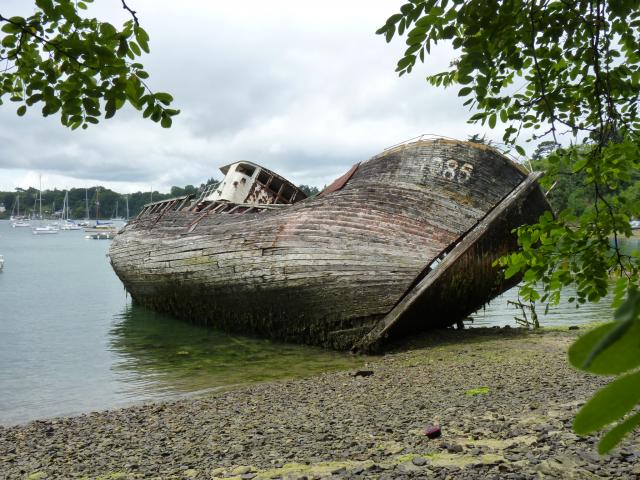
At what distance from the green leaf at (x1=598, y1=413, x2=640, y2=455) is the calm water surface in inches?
360

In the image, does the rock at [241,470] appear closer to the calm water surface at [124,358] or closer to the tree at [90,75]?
the tree at [90,75]

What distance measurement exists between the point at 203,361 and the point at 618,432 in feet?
38.7

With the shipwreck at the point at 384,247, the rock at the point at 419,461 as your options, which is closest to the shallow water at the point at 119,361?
the shipwreck at the point at 384,247

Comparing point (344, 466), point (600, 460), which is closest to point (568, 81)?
point (600, 460)

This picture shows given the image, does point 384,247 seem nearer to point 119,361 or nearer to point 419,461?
point 419,461

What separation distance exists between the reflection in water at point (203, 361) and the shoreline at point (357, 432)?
100 cm

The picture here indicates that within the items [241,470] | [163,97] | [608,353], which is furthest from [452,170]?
[608,353]

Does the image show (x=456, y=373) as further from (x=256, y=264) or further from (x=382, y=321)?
(x=256, y=264)

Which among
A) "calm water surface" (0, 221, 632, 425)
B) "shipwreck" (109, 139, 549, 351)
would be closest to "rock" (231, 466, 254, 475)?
"calm water surface" (0, 221, 632, 425)

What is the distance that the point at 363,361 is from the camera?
407 inches

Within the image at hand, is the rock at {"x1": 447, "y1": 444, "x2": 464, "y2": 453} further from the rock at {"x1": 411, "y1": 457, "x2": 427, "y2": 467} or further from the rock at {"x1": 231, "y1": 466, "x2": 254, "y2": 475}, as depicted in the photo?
the rock at {"x1": 231, "y1": 466, "x2": 254, "y2": 475}

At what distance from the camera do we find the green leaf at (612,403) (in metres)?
0.60

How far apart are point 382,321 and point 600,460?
6848 mm

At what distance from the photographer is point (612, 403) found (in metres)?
0.62
